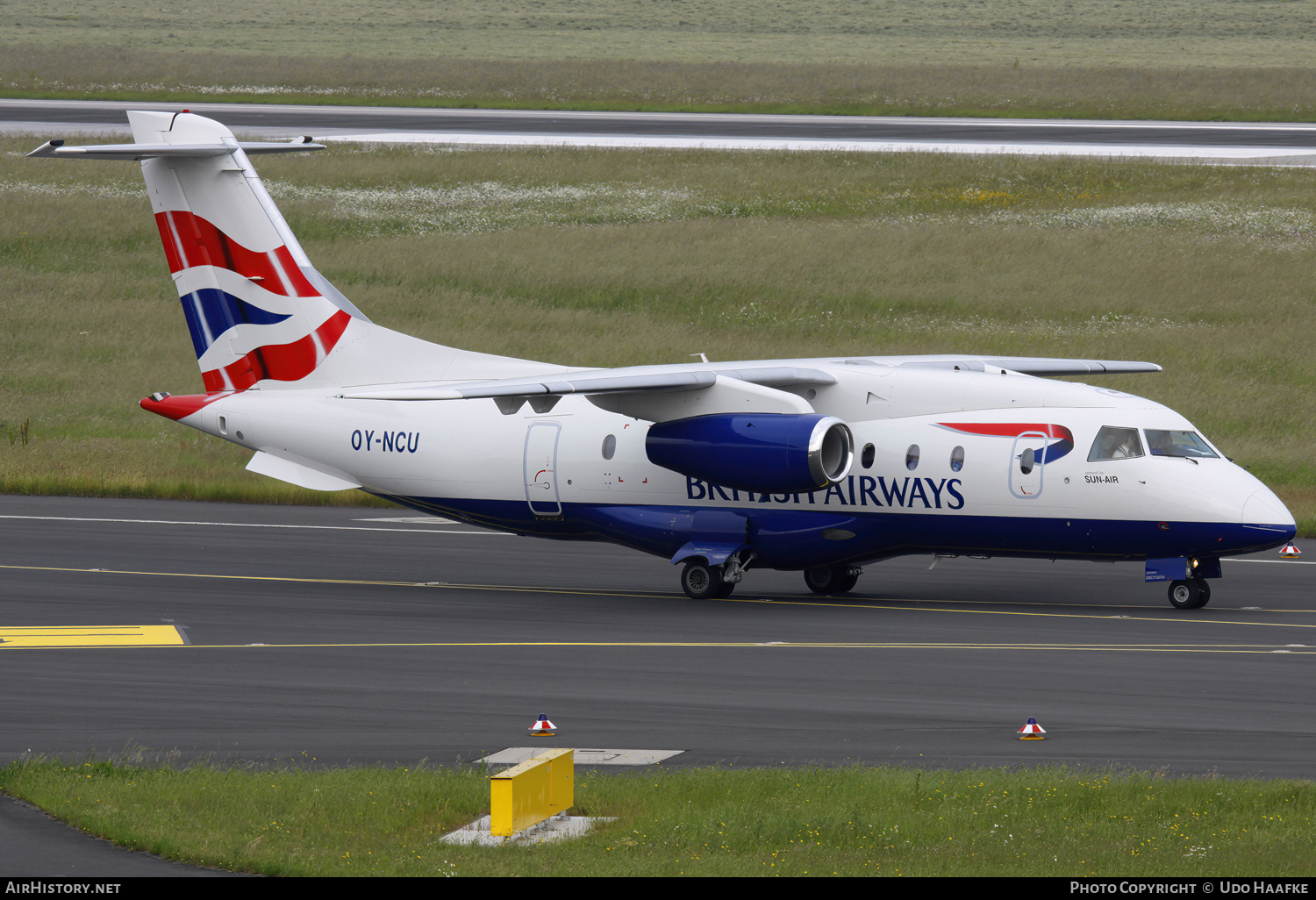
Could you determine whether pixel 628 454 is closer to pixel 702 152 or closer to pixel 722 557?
pixel 722 557

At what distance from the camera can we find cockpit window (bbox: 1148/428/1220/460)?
22.0m

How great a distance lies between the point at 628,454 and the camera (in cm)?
2416

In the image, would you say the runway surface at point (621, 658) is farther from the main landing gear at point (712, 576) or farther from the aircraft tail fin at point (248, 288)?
the aircraft tail fin at point (248, 288)

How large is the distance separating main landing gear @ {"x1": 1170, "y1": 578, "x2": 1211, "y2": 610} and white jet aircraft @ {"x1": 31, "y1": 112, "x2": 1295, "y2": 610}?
0.03 m

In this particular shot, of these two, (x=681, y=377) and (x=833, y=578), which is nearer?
(x=681, y=377)

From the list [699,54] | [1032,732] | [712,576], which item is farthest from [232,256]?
[699,54]

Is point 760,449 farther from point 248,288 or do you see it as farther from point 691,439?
point 248,288

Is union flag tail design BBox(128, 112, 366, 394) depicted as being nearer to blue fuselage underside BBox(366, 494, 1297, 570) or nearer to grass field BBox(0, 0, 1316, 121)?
blue fuselage underside BBox(366, 494, 1297, 570)

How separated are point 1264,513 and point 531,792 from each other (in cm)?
1302

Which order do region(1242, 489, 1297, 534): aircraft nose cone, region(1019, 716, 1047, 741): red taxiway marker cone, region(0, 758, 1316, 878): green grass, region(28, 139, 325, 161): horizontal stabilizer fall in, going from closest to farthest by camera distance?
1. region(0, 758, 1316, 878): green grass
2. region(1019, 716, 1047, 741): red taxiway marker cone
3. region(1242, 489, 1297, 534): aircraft nose cone
4. region(28, 139, 325, 161): horizontal stabilizer

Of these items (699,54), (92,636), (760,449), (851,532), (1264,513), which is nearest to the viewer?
(92,636)

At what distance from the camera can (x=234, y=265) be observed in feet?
85.5

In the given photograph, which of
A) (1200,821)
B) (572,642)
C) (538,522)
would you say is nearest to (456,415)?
(538,522)

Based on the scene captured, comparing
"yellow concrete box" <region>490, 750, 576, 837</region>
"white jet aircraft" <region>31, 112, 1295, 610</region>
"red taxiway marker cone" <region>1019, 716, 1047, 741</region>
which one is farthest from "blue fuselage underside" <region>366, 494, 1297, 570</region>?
"yellow concrete box" <region>490, 750, 576, 837</region>
